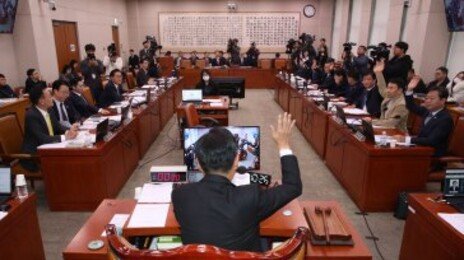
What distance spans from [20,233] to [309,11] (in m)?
12.0

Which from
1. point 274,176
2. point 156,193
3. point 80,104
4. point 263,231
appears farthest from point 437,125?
point 80,104

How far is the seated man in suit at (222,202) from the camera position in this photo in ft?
4.31

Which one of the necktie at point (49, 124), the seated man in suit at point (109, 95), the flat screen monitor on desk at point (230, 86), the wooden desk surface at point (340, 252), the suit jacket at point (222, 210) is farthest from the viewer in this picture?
the flat screen monitor on desk at point (230, 86)

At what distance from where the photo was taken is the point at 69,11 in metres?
8.20

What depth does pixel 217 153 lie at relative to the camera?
1.39 m

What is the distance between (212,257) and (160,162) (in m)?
3.83

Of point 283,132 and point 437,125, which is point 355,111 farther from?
point 283,132

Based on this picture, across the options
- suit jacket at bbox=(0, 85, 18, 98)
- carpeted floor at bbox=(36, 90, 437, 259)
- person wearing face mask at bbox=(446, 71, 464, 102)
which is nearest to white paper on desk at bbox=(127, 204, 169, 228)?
carpeted floor at bbox=(36, 90, 437, 259)

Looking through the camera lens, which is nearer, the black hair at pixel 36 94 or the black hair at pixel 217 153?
the black hair at pixel 217 153

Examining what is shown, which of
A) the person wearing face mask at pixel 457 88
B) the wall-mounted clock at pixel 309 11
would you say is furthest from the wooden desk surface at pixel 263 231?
the wall-mounted clock at pixel 309 11

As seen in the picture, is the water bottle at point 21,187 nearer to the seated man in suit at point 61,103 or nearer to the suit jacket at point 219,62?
the seated man in suit at point 61,103

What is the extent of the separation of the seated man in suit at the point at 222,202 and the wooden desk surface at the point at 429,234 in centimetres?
110

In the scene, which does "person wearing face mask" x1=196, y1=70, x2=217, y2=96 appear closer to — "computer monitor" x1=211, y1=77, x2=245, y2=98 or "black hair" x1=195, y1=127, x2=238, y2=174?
"computer monitor" x1=211, y1=77, x2=245, y2=98

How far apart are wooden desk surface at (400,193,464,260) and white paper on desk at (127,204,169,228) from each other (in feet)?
5.29
